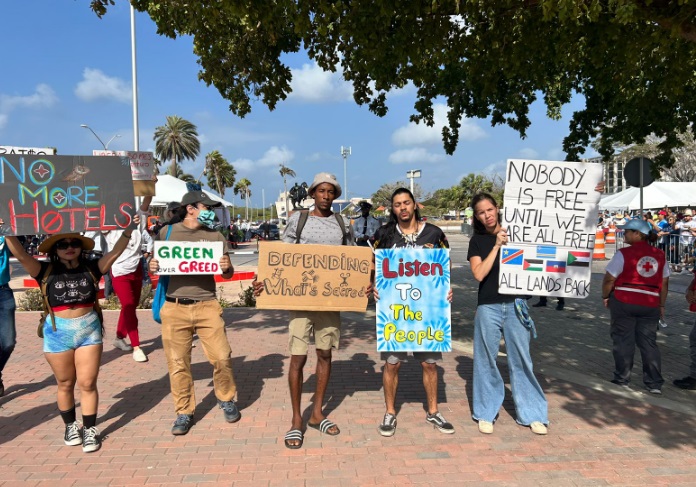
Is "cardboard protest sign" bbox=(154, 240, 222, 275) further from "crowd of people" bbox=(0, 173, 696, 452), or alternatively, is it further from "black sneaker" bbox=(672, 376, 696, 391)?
"black sneaker" bbox=(672, 376, 696, 391)

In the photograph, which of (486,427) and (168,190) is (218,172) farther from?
(486,427)

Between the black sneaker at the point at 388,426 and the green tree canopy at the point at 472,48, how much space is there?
3.77 meters

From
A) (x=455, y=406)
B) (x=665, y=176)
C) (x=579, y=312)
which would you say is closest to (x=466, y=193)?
(x=665, y=176)

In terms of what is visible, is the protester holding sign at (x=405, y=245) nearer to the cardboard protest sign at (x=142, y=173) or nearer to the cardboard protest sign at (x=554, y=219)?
the cardboard protest sign at (x=554, y=219)

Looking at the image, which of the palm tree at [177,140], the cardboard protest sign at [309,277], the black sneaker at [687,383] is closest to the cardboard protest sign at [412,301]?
the cardboard protest sign at [309,277]

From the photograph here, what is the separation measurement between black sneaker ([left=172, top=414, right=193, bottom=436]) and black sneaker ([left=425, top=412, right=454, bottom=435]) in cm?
206

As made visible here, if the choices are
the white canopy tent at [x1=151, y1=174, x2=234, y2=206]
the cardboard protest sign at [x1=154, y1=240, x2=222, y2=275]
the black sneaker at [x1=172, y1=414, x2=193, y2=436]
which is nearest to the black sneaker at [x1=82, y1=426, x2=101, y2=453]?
the black sneaker at [x1=172, y1=414, x2=193, y2=436]

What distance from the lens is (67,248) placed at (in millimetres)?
3920

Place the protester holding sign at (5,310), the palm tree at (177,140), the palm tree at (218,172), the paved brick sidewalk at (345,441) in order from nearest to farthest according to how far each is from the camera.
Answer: the paved brick sidewalk at (345,441) < the protester holding sign at (5,310) < the palm tree at (177,140) < the palm tree at (218,172)

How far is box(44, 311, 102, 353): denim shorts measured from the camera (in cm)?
385

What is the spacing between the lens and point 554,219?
4.43m

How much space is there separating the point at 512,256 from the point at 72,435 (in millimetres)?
3868

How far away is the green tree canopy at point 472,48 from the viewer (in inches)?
216

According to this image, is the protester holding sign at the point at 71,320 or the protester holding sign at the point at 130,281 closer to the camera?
the protester holding sign at the point at 71,320
